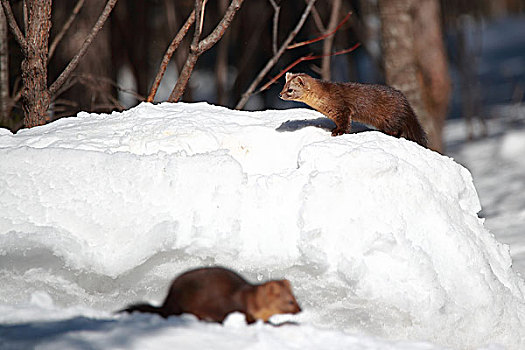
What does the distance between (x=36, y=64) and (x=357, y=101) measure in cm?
179

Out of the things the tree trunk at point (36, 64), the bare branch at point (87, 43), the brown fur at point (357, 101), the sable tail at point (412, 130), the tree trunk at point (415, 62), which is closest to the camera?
the brown fur at point (357, 101)

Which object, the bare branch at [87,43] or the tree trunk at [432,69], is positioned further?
the tree trunk at [432,69]

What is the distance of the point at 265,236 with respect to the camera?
2.58m

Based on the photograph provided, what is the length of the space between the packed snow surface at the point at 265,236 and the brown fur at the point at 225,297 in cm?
34

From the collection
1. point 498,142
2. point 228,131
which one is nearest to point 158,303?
point 228,131

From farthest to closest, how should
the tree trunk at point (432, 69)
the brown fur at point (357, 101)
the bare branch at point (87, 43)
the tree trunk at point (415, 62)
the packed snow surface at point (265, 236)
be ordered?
the tree trunk at point (432, 69) < the tree trunk at point (415, 62) < the bare branch at point (87, 43) < the brown fur at point (357, 101) < the packed snow surface at point (265, 236)

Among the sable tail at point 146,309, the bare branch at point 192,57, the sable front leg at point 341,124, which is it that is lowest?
the sable tail at point 146,309

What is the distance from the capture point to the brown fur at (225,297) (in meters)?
2.13

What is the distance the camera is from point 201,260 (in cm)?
258

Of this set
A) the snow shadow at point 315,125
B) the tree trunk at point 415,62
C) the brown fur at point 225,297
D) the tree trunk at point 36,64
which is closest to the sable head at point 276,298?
the brown fur at point 225,297

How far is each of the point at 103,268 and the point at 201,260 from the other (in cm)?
36

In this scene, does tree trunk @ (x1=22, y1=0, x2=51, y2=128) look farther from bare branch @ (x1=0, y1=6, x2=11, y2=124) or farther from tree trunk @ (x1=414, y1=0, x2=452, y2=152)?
tree trunk @ (x1=414, y1=0, x2=452, y2=152)

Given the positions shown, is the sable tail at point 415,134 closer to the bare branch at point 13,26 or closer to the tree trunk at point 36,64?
the tree trunk at point 36,64

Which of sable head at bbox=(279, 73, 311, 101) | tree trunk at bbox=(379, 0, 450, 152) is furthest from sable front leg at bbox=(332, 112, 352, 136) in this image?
tree trunk at bbox=(379, 0, 450, 152)
